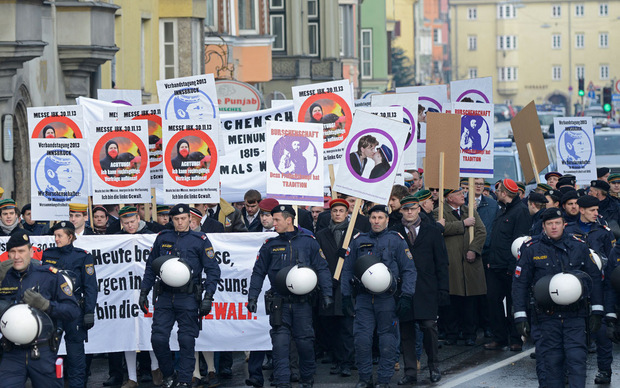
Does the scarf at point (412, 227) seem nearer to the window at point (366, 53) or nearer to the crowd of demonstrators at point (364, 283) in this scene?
the crowd of demonstrators at point (364, 283)

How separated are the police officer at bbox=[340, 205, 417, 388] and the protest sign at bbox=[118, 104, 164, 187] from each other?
3.79 meters

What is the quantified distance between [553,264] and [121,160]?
5.44 meters

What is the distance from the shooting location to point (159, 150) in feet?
53.0

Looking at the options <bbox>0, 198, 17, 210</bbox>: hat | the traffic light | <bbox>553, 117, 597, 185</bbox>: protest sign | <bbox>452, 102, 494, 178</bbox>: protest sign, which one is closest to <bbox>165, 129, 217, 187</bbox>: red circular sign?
<bbox>0, 198, 17, 210</bbox>: hat

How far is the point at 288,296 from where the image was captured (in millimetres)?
12891

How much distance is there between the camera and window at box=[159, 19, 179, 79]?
104 feet

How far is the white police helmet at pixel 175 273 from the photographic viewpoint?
501 inches

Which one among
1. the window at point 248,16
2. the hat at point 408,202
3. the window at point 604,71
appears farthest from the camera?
the window at point 604,71

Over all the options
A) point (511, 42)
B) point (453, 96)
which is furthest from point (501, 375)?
point (511, 42)

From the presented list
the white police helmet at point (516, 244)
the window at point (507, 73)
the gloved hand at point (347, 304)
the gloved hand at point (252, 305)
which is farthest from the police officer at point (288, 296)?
the window at point (507, 73)

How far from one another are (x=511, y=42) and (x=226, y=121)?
426 ft

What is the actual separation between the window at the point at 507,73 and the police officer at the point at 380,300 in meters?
133

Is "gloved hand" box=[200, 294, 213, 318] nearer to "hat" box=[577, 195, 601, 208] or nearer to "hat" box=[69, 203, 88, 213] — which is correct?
"hat" box=[69, 203, 88, 213]

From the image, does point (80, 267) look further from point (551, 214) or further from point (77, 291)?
point (551, 214)
